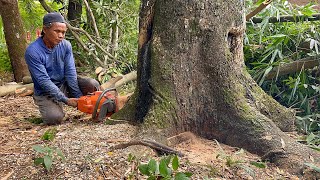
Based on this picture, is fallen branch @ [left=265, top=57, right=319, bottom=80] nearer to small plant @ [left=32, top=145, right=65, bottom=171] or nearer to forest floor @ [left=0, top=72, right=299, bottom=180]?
forest floor @ [left=0, top=72, right=299, bottom=180]

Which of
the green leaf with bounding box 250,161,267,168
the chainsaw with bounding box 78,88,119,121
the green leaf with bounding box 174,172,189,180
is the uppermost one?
the chainsaw with bounding box 78,88,119,121

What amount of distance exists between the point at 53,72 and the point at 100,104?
786mm

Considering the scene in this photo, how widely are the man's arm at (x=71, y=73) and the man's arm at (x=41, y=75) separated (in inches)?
12.9

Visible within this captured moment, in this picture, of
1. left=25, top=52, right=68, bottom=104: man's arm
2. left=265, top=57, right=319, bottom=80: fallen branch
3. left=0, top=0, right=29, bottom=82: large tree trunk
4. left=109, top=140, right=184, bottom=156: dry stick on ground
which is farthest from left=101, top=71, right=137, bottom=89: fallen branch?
left=109, top=140, right=184, bottom=156: dry stick on ground

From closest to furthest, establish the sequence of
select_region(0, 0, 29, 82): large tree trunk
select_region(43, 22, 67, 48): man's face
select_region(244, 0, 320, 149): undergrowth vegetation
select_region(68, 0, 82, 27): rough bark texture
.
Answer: select_region(43, 22, 67, 48): man's face, select_region(244, 0, 320, 149): undergrowth vegetation, select_region(0, 0, 29, 82): large tree trunk, select_region(68, 0, 82, 27): rough bark texture

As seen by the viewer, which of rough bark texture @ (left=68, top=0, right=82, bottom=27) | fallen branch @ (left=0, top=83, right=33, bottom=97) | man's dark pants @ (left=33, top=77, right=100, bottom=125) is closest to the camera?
man's dark pants @ (left=33, top=77, right=100, bottom=125)

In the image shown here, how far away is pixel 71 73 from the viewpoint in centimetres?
467

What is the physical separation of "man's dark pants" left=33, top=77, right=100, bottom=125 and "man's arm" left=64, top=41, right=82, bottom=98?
0.25ft

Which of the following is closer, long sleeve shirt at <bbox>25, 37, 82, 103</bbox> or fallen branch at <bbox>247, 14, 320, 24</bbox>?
long sleeve shirt at <bbox>25, 37, 82, 103</bbox>

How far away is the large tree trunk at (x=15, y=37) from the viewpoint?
7.05 m

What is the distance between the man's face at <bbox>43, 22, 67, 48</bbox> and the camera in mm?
4195

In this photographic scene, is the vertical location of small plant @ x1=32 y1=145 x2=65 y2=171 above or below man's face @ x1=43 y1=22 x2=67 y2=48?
below

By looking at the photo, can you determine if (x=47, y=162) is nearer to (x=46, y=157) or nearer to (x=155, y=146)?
(x=46, y=157)

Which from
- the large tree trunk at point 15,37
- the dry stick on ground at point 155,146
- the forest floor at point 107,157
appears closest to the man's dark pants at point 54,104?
the forest floor at point 107,157
